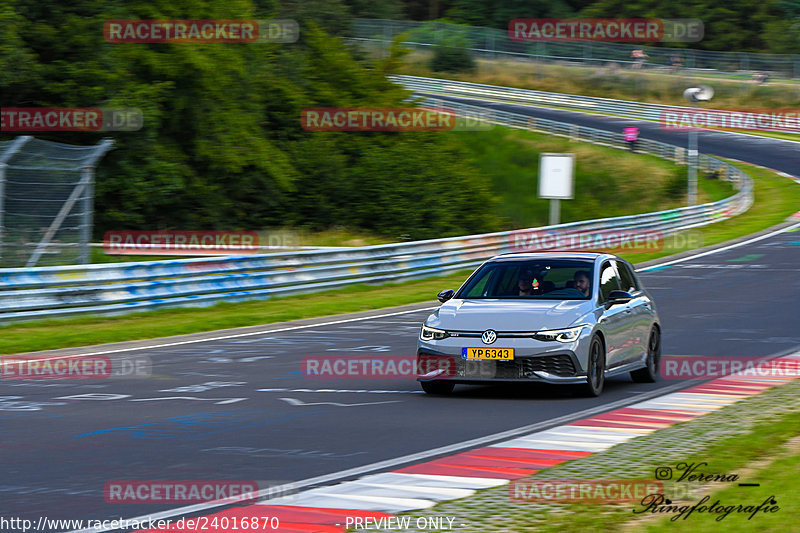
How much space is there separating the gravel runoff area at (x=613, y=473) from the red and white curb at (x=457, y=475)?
0.16m

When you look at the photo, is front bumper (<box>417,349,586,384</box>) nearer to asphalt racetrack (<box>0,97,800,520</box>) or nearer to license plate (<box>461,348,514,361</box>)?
license plate (<box>461,348,514,361</box>)

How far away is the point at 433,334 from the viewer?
11867 millimetres

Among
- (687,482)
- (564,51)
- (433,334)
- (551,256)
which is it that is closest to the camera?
(687,482)

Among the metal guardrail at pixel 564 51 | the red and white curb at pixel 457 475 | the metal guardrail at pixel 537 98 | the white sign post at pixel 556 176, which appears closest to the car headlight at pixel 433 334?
the red and white curb at pixel 457 475

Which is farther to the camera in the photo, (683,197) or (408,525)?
(683,197)

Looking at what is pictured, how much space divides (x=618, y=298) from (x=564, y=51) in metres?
70.0

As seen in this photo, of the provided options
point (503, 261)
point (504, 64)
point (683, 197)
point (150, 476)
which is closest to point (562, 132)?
point (683, 197)

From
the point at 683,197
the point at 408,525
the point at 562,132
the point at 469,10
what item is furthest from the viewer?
the point at 469,10

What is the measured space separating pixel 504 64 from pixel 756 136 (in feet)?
68.2

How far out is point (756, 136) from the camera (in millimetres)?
67500

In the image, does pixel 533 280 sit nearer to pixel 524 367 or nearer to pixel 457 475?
pixel 524 367

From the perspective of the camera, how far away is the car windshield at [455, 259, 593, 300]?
1260cm

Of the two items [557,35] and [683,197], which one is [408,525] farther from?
[557,35]

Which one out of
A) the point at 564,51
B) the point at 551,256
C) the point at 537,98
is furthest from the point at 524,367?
the point at 564,51
